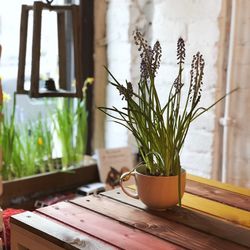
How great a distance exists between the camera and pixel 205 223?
0.96 meters

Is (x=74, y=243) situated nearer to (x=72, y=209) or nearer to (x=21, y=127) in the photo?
(x=72, y=209)

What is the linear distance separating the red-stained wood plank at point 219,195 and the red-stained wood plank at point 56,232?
0.36 metres

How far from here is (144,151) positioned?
1.06 m

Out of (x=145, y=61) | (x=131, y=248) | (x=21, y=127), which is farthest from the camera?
(x=21, y=127)

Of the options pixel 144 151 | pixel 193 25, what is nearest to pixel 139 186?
pixel 144 151

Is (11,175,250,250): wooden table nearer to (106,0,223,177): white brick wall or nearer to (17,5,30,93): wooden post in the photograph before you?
(17,5,30,93): wooden post

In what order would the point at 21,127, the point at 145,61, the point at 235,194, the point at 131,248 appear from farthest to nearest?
the point at 21,127, the point at 235,194, the point at 145,61, the point at 131,248

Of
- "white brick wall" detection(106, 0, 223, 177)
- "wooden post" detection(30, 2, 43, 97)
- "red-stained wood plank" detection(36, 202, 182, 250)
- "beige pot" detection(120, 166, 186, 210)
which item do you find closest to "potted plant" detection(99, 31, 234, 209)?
"beige pot" detection(120, 166, 186, 210)

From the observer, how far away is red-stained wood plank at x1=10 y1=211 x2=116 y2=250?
856mm

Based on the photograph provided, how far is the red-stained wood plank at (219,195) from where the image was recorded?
108 cm

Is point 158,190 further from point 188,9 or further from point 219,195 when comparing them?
point 188,9

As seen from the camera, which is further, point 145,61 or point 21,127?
point 21,127

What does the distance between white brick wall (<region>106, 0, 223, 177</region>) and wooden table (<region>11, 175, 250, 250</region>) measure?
64cm

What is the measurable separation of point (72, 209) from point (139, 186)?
0.53 feet
